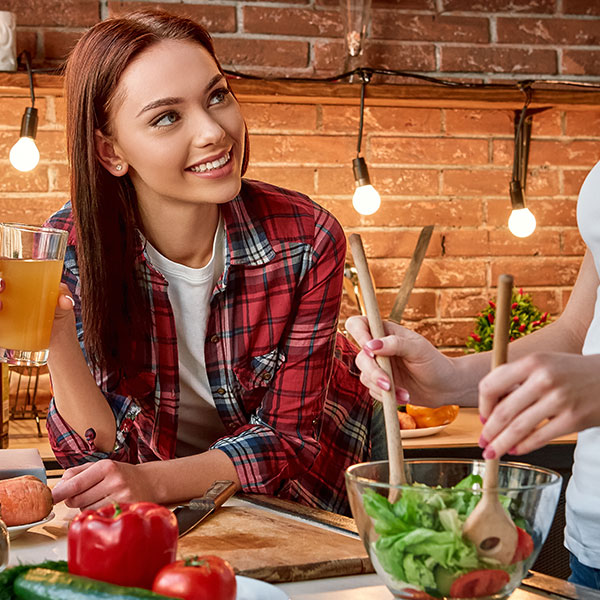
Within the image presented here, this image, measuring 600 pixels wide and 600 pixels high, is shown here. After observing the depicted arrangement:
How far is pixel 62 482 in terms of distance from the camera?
1.20 m

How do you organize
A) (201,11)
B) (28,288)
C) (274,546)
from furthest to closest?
1. (201,11)
2. (28,288)
3. (274,546)

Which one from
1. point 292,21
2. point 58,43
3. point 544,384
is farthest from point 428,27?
point 544,384

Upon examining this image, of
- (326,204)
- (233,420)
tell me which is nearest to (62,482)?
(233,420)

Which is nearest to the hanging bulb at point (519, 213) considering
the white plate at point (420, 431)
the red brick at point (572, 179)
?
the red brick at point (572, 179)

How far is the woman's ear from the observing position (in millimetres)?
1580

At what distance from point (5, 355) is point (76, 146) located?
0.41m

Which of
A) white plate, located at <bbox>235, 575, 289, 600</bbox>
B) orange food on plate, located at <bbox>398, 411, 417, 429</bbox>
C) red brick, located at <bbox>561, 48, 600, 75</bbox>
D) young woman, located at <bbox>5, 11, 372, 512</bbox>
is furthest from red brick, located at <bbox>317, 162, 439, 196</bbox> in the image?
white plate, located at <bbox>235, 575, 289, 600</bbox>

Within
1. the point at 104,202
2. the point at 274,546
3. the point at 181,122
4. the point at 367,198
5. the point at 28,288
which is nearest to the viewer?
the point at 274,546

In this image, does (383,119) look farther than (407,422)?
Yes

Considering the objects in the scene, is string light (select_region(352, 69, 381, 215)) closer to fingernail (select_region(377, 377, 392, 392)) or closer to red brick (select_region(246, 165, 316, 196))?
red brick (select_region(246, 165, 316, 196))

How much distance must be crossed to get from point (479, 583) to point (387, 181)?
2.00 metres

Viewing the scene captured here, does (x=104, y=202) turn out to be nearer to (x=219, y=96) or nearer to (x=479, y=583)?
(x=219, y=96)

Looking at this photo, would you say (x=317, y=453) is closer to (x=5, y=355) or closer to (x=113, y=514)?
(x=5, y=355)

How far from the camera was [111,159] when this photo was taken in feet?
5.22
